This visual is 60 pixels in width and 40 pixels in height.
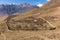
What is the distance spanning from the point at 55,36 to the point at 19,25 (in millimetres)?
2072

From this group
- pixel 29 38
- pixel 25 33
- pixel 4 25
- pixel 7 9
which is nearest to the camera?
pixel 29 38

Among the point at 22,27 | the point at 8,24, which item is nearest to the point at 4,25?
the point at 8,24

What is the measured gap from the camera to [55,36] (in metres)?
9.66

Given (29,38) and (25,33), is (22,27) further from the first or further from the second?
(29,38)

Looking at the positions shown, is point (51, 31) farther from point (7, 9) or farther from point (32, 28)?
point (7, 9)

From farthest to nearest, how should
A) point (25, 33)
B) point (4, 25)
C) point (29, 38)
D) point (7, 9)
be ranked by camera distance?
point (7, 9) < point (4, 25) < point (25, 33) < point (29, 38)

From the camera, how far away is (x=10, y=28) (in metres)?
10.6

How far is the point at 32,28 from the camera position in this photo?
1055cm

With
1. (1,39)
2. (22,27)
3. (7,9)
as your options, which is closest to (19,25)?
(22,27)

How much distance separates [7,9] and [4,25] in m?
147

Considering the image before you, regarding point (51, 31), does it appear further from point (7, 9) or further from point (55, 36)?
point (7, 9)

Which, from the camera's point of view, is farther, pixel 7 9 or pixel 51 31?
pixel 7 9

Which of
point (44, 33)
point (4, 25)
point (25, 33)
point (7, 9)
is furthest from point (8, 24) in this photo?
point (7, 9)

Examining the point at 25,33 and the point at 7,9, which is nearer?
the point at 25,33
